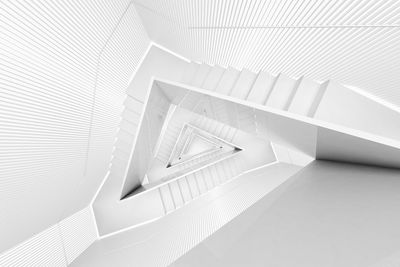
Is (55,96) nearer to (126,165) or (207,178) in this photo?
(126,165)

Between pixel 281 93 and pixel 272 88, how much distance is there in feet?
0.44

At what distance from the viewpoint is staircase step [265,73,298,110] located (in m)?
2.25

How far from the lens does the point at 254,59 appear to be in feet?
14.2

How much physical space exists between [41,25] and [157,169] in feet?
26.7

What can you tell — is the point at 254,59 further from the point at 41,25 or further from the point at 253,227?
the point at 253,227

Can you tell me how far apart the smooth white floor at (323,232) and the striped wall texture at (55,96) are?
2.73 m

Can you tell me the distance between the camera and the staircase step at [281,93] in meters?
2.25

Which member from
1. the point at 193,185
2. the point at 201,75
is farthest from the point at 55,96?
the point at 193,185

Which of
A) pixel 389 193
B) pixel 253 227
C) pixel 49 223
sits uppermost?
pixel 389 193

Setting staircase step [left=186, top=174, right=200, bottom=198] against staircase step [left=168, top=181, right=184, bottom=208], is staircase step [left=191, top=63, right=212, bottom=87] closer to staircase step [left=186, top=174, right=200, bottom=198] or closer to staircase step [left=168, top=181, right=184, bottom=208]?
staircase step [left=186, top=174, right=200, bottom=198]

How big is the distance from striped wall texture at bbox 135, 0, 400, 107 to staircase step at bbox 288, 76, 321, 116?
98 centimetres

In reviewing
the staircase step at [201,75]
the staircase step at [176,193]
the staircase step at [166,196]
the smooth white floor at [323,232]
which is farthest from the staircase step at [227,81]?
the staircase step at [166,196]

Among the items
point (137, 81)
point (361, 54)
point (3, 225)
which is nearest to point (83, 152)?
point (3, 225)

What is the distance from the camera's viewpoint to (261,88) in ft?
8.57
